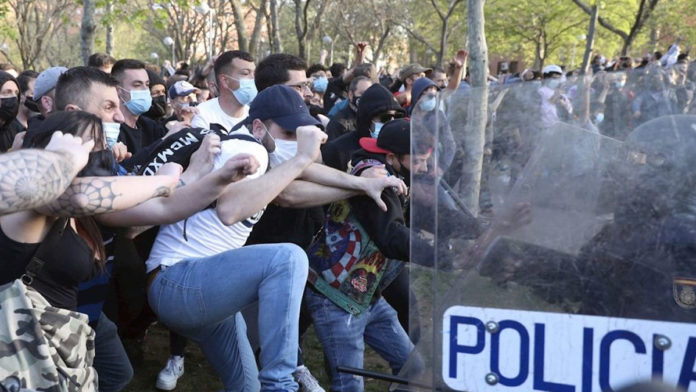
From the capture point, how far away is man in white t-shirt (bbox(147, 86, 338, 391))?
3.00 metres

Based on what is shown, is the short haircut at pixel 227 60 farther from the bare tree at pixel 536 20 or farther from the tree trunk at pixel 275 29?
the bare tree at pixel 536 20

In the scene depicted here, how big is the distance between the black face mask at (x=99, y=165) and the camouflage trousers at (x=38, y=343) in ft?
1.51

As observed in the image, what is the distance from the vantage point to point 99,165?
9.20 ft

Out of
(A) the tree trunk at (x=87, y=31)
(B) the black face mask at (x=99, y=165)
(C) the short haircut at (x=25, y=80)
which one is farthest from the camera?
(A) the tree trunk at (x=87, y=31)

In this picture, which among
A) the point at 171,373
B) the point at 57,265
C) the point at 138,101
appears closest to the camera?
the point at 57,265

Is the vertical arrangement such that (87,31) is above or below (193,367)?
above

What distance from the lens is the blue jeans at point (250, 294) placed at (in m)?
2.99

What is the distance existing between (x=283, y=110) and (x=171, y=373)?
1.93 metres

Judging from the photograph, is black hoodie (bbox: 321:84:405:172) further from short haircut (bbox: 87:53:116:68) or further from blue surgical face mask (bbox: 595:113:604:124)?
short haircut (bbox: 87:53:116:68)

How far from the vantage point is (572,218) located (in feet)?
6.72

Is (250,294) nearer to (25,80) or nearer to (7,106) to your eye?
(7,106)

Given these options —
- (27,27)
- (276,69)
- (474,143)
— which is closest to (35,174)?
(474,143)

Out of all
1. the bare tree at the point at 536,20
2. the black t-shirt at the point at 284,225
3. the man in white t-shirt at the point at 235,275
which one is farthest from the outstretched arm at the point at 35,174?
the bare tree at the point at 536,20

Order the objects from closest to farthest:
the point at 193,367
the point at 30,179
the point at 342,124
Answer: the point at 30,179, the point at 193,367, the point at 342,124
